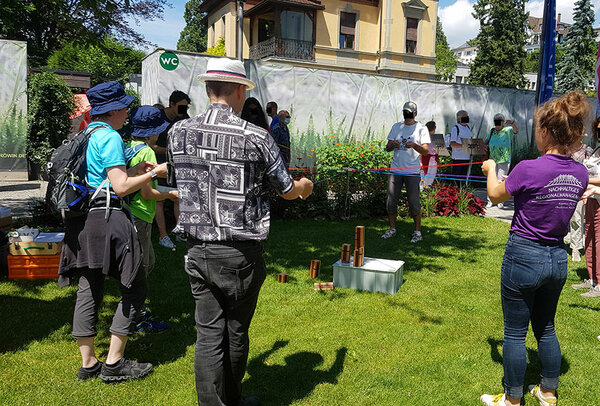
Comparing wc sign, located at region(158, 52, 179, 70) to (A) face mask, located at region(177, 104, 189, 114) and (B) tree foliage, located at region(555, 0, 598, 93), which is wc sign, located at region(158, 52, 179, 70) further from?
(B) tree foliage, located at region(555, 0, 598, 93)

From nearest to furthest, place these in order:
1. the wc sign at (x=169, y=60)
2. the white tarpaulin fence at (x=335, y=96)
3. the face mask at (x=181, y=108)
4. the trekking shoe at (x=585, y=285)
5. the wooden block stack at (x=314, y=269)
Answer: the trekking shoe at (x=585, y=285), the wooden block stack at (x=314, y=269), the face mask at (x=181, y=108), the wc sign at (x=169, y=60), the white tarpaulin fence at (x=335, y=96)

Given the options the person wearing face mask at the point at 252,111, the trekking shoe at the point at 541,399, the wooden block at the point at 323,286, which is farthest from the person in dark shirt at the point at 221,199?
the person wearing face mask at the point at 252,111

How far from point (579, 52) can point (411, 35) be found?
51.8 feet

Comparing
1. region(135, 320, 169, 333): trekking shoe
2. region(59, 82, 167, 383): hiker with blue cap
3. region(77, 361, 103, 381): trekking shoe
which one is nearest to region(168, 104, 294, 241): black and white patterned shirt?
region(59, 82, 167, 383): hiker with blue cap

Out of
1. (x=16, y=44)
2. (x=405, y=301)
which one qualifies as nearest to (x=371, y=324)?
(x=405, y=301)

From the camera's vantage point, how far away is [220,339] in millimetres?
2668

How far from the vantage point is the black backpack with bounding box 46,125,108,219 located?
3.12 meters

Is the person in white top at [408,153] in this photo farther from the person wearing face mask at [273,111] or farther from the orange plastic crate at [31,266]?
the orange plastic crate at [31,266]

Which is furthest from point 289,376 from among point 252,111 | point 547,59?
point 547,59

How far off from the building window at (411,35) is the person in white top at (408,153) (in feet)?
103

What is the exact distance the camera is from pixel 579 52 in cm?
4059

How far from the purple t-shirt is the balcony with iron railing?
3197 centimetres

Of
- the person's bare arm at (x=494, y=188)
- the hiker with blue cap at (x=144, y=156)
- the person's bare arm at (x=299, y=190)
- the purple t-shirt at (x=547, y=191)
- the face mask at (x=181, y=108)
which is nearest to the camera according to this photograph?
the person's bare arm at (x=299, y=190)

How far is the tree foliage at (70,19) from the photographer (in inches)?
277
